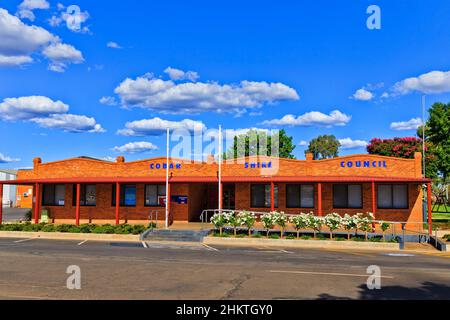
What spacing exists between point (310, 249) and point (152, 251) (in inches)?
293

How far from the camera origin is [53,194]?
29562 mm

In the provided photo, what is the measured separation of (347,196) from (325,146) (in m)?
67.8

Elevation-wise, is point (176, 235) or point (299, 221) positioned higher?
point (299, 221)

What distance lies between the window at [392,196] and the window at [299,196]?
4148 mm

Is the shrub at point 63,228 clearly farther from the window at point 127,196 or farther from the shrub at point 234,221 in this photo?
the shrub at point 234,221

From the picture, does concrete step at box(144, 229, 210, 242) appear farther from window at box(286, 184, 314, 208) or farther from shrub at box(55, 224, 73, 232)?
window at box(286, 184, 314, 208)

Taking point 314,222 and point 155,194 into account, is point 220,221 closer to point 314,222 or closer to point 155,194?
point 314,222

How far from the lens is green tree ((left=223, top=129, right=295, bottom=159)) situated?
194 feet

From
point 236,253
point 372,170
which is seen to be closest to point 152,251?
point 236,253

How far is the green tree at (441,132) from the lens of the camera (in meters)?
35.1

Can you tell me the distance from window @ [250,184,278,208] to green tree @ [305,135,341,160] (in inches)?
2636
